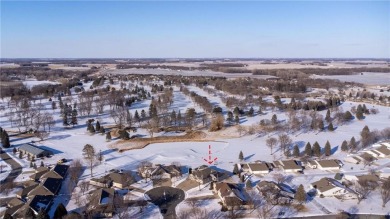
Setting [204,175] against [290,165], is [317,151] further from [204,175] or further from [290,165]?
[204,175]

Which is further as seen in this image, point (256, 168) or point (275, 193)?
point (256, 168)

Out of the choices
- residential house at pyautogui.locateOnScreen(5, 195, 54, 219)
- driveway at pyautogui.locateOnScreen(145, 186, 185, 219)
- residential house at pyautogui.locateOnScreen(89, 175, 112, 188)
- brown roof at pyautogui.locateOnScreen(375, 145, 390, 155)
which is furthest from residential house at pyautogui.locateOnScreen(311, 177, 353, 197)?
residential house at pyautogui.locateOnScreen(5, 195, 54, 219)

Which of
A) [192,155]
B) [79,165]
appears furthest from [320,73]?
[79,165]

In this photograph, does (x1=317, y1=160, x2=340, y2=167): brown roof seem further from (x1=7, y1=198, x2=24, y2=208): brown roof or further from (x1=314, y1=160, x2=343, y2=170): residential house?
(x1=7, y1=198, x2=24, y2=208): brown roof

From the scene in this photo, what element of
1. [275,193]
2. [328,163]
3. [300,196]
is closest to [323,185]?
[300,196]

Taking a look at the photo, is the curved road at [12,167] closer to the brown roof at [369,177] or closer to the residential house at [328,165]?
the residential house at [328,165]

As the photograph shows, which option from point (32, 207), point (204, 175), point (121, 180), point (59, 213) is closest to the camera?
point (59, 213)
